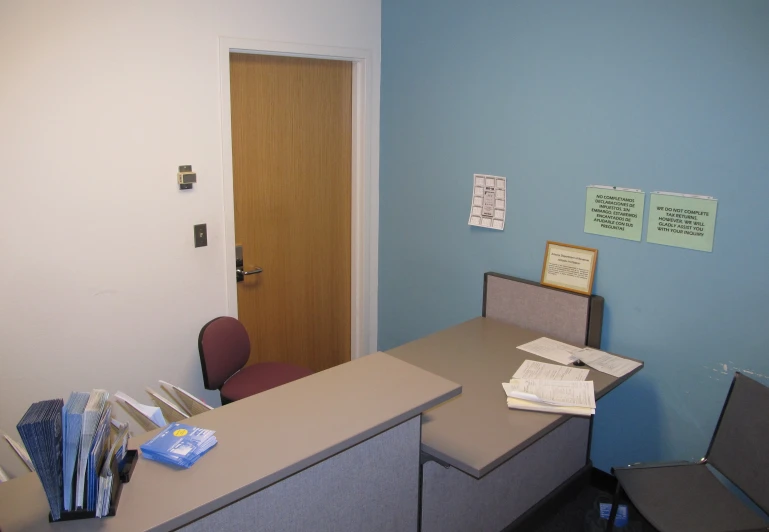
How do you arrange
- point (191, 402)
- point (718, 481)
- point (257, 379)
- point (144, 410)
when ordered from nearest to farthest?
point (144, 410)
point (191, 402)
point (718, 481)
point (257, 379)

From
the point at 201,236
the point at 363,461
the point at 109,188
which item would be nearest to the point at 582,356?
the point at 363,461

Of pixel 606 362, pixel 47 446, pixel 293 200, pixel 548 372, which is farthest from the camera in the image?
pixel 293 200

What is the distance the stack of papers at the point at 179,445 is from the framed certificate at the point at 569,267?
1909 millimetres

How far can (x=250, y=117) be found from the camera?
326 cm

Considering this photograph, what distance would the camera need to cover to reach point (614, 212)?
2732 millimetres

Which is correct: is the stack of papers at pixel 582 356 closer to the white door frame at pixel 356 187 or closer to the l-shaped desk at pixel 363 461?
the l-shaped desk at pixel 363 461

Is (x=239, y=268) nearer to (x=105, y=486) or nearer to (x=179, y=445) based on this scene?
(x=179, y=445)

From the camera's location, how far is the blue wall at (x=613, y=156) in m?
2.38

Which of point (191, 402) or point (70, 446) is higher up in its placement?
point (70, 446)

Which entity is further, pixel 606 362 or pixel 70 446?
pixel 606 362

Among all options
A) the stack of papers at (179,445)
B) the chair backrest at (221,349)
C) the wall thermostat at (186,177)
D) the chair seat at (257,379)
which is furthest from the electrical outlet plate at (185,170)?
the stack of papers at (179,445)

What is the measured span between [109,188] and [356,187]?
4.83 ft

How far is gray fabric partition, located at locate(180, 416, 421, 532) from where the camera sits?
1.41m

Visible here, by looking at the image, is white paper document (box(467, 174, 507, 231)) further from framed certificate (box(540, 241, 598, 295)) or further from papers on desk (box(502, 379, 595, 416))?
papers on desk (box(502, 379, 595, 416))
